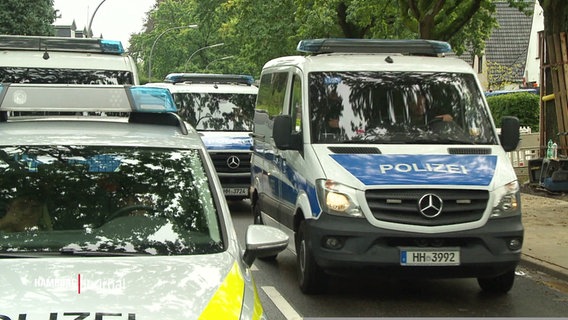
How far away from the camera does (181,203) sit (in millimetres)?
4512

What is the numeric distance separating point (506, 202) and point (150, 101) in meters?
3.92

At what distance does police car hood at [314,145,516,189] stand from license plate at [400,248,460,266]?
0.55 metres

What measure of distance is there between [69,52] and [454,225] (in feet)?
19.5

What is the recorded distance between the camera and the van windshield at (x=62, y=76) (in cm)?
1096

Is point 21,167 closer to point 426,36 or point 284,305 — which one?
point 284,305

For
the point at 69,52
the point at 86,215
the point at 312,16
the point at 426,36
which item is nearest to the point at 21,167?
the point at 86,215

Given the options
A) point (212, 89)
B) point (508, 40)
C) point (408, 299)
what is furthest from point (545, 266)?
point (508, 40)

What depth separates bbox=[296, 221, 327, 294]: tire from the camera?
8.02 metres

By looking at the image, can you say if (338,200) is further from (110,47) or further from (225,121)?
(225,121)

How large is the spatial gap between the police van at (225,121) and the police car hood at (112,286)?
38.0 feet

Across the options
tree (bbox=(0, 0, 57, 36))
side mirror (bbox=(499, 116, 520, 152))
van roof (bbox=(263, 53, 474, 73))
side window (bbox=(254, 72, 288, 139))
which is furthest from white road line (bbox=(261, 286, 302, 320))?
tree (bbox=(0, 0, 57, 36))

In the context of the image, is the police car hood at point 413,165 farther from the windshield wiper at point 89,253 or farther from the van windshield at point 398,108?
the windshield wiper at point 89,253

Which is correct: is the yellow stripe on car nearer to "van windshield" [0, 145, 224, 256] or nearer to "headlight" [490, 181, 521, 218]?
"van windshield" [0, 145, 224, 256]

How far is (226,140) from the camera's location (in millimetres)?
15906
